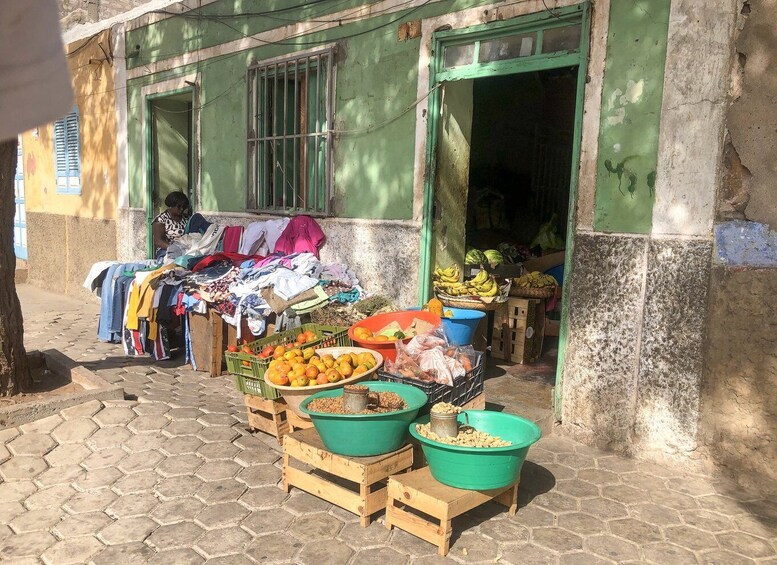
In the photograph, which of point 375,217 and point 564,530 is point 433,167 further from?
point 564,530

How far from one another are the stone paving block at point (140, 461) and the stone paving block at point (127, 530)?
A: 666 millimetres

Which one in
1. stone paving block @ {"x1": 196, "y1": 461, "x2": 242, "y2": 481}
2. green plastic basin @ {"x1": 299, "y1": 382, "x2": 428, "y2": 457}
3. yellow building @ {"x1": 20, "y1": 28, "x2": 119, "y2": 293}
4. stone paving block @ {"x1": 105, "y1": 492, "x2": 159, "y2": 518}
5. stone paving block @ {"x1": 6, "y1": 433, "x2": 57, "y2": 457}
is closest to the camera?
green plastic basin @ {"x1": 299, "y1": 382, "x2": 428, "y2": 457}

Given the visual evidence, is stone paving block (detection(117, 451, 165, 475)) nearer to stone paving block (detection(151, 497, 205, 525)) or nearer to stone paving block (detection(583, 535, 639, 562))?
stone paving block (detection(151, 497, 205, 525))

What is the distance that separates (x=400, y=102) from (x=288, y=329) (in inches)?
97.3

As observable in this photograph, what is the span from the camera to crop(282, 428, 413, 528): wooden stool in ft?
11.5

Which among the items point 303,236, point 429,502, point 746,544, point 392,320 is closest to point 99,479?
point 429,502

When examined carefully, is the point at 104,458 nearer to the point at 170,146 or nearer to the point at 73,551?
the point at 73,551

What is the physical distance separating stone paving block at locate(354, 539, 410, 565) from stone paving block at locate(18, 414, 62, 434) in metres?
2.74

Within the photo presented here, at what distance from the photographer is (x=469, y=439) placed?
3.44 meters

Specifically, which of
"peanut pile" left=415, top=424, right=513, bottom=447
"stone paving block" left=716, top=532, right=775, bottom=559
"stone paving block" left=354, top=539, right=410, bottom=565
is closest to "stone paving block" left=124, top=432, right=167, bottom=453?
"stone paving block" left=354, top=539, right=410, bottom=565

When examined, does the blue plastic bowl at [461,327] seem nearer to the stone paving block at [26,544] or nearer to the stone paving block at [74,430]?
the stone paving block at [74,430]

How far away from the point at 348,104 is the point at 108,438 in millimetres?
4029

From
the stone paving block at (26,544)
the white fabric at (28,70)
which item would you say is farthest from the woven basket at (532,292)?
the white fabric at (28,70)

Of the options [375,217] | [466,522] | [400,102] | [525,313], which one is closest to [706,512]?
[466,522]
